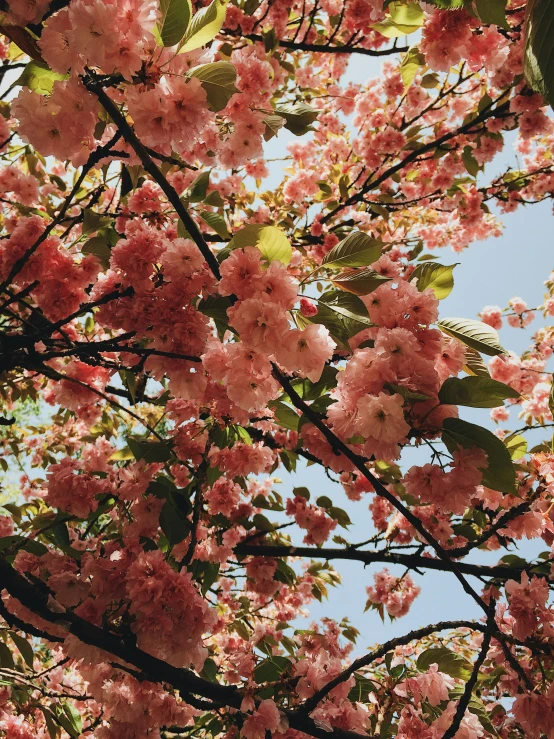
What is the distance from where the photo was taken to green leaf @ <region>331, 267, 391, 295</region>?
1214mm

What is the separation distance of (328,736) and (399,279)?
4.27 ft

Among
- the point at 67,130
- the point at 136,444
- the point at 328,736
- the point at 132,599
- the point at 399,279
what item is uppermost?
the point at 67,130

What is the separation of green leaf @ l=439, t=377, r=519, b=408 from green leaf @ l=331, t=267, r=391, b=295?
299mm

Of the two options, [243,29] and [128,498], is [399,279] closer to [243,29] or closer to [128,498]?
[128,498]

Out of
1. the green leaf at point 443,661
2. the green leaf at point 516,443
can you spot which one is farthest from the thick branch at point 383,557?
the green leaf at point 516,443

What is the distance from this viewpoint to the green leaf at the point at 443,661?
6.54ft

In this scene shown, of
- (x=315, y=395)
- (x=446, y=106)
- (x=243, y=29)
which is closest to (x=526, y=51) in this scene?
(x=315, y=395)

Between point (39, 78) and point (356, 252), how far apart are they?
3.46 feet

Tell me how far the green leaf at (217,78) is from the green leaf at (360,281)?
0.59m

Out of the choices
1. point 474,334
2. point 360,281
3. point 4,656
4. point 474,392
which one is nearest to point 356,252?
point 360,281

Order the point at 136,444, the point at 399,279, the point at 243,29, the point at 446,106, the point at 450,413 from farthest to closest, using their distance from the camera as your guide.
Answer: the point at 446,106
the point at 243,29
the point at 136,444
the point at 399,279
the point at 450,413

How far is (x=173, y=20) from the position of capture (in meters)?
1.19

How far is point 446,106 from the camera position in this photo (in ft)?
14.7

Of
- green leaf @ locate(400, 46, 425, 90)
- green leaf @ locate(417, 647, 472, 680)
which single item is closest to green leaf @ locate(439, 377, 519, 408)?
green leaf @ locate(417, 647, 472, 680)
